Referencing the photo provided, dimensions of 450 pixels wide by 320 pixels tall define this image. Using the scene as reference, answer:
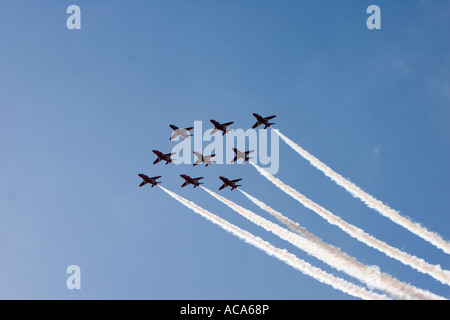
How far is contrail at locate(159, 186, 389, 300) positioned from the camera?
7362 centimetres

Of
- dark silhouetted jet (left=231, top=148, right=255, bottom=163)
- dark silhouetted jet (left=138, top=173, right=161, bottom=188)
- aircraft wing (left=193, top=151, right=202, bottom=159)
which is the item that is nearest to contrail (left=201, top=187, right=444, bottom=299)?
dark silhouetted jet (left=231, top=148, right=255, bottom=163)

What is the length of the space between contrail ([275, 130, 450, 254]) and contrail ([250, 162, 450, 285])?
442 cm

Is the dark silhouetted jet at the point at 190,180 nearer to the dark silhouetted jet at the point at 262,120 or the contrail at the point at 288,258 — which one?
the contrail at the point at 288,258

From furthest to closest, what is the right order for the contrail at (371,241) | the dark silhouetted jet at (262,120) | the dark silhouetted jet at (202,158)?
the dark silhouetted jet at (202,158) < the dark silhouetted jet at (262,120) < the contrail at (371,241)

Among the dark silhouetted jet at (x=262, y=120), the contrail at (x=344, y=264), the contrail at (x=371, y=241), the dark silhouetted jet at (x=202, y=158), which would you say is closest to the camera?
the contrail at (x=344, y=264)

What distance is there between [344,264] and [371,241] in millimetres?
7454

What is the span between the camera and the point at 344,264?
7856cm

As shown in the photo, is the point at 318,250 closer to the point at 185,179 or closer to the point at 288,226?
the point at 288,226

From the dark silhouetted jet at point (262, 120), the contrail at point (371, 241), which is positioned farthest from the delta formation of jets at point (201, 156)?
the contrail at point (371, 241)

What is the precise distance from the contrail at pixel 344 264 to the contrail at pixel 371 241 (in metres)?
5.89

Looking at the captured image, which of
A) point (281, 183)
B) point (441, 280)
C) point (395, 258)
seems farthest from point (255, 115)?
point (441, 280)

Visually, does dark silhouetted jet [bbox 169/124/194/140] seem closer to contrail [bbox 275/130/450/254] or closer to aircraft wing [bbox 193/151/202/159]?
aircraft wing [bbox 193/151/202/159]

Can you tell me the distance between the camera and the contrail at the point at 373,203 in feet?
261
